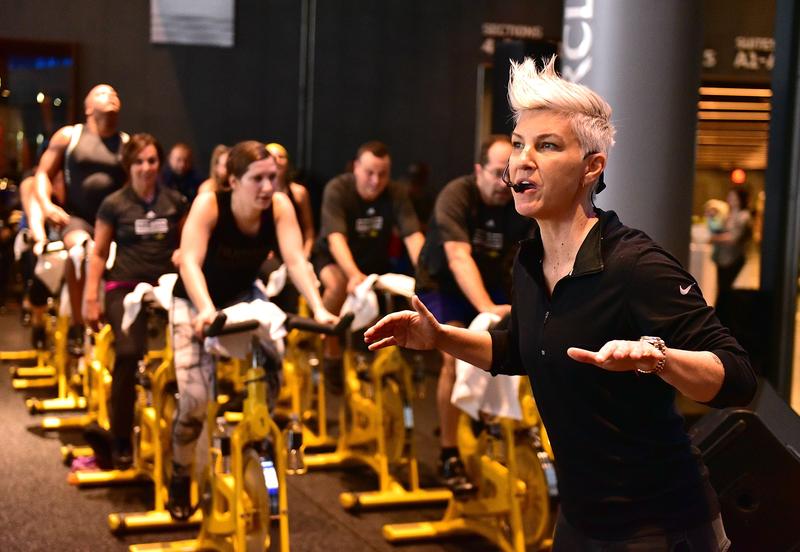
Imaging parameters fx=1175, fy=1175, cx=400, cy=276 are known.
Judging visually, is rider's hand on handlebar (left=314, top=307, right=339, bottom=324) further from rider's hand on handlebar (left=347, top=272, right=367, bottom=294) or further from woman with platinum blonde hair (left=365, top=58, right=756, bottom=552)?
woman with platinum blonde hair (left=365, top=58, right=756, bottom=552)

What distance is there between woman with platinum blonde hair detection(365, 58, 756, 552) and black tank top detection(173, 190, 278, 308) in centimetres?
232

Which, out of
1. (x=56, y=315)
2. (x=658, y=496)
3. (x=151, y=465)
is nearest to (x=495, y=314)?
(x=151, y=465)

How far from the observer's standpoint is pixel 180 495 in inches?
185

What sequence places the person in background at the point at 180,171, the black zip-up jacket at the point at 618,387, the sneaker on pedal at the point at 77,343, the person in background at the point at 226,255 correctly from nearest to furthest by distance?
the black zip-up jacket at the point at 618,387 → the person in background at the point at 226,255 → the sneaker on pedal at the point at 77,343 → the person in background at the point at 180,171

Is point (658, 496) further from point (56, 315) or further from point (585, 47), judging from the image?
point (56, 315)

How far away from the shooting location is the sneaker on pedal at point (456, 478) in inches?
188

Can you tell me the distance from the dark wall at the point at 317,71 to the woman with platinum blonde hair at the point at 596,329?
10503 mm

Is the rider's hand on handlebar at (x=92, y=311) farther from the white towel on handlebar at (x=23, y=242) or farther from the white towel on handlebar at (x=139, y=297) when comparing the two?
the white towel on handlebar at (x=23, y=242)

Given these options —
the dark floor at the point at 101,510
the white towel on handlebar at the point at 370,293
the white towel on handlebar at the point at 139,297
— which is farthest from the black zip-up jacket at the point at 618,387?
the white towel on handlebar at the point at 370,293

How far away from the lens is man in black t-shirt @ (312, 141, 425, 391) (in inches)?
234

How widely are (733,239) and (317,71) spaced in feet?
18.1

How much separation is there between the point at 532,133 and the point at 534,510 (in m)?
2.68

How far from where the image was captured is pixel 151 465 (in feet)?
18.0

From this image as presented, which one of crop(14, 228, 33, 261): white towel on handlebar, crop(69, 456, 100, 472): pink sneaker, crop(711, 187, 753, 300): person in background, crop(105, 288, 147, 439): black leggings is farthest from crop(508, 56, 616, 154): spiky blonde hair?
crop(711, 187, 753, 300): person in background
